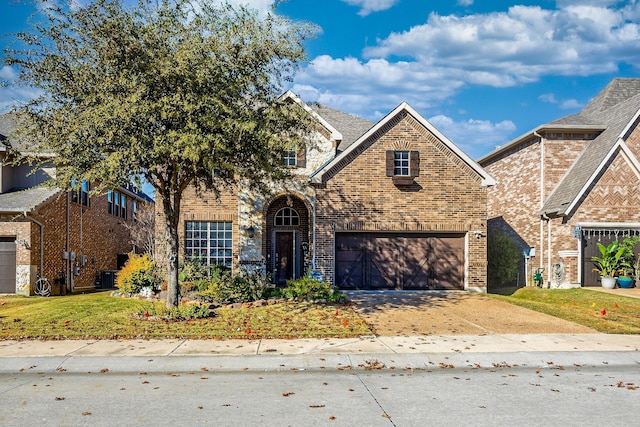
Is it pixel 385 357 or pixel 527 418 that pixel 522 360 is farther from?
pixel 527 418

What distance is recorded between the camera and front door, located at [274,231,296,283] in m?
23.6

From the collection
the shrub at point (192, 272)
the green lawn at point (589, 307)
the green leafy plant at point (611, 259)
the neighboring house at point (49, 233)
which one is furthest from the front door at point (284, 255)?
the green leafy plant at point (611, 259)

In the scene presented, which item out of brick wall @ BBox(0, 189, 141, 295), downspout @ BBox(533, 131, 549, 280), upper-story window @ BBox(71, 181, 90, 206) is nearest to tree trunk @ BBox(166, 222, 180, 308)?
brick wall @ BBox(0, 189, 141, 295)

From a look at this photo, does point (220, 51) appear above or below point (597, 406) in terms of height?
above

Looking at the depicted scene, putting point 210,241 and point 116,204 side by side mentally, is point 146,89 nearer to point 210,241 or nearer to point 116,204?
point 210,241

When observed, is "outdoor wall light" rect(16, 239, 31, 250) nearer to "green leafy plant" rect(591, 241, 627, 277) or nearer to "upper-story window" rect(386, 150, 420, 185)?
"upper-story window" rect(386, 150, 420, 185)

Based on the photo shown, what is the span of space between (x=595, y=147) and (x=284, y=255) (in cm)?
1419

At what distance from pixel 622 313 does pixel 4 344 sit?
1594 centimetres

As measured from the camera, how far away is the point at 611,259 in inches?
857

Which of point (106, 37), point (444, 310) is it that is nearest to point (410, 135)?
point (444, 310)

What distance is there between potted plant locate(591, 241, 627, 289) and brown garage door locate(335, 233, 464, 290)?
5530 millimetres

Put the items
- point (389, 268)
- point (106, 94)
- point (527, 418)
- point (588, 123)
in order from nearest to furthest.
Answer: point (527, 418)
point (106, 94)
point (389, 268)
point (588, 123)

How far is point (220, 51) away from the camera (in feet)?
43.6

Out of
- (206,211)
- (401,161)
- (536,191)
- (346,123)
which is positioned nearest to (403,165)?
(401,161)
